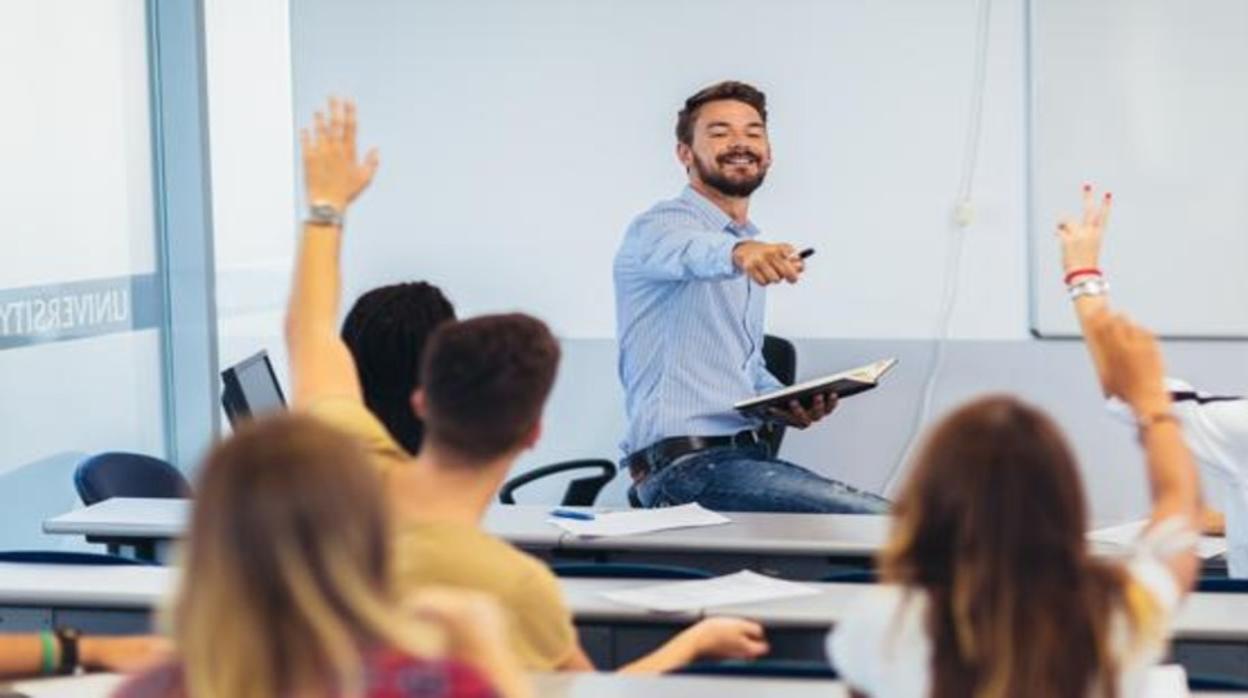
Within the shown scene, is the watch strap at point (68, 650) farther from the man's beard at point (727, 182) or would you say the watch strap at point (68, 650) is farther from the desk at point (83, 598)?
the man's beard at point (727, 182)

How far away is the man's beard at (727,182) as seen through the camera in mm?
5180

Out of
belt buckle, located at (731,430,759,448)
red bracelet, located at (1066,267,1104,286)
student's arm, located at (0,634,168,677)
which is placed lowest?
belt buckle, located at (731,430,759,448)

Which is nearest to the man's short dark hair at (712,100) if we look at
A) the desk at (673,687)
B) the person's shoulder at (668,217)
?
the person's shoulder at (668,217)

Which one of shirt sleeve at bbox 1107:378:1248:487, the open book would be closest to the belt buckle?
the open book

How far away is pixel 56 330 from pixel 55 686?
10.9ft

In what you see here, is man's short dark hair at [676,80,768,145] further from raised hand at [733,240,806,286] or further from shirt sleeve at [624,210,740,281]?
raised hand at [733,240,806,286]

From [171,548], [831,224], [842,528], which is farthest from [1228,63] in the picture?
[171,548]

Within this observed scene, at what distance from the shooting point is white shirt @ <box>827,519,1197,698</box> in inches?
81.7

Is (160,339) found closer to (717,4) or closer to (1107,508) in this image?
(717,4)

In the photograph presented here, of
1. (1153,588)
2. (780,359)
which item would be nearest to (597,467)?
(780,359)

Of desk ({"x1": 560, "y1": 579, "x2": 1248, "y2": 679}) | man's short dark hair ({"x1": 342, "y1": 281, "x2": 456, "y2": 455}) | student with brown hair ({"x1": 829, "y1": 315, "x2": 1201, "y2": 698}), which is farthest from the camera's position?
man's short dark hair ({"x1": 342, "y1": 281, "x2": 456, "y2": 455})

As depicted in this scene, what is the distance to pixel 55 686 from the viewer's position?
9.21ft

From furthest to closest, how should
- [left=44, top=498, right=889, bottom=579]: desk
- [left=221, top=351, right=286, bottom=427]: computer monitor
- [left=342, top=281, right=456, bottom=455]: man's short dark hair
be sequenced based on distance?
[left=221, top=351, right=286, bottom=427]: computer monitor, [left=44, top=498, right=889, bottom=579]: desk, [left=342, top=281, right=456, bottom=455]: man's short dark hair

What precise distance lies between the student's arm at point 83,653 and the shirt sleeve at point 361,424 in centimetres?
41
